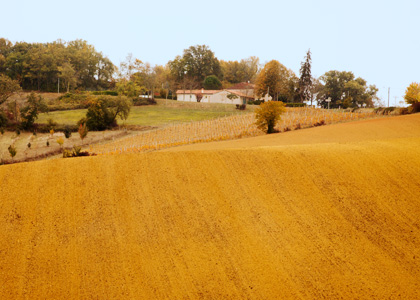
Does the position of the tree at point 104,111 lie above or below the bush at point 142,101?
below

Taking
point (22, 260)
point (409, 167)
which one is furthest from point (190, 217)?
point (409, 167)

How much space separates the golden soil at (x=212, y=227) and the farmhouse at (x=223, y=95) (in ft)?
219

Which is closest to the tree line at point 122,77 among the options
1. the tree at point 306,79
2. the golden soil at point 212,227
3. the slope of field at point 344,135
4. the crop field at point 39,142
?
the tree at point 306,79

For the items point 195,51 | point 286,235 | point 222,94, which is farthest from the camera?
point 195,51

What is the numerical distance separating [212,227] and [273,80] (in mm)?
65041

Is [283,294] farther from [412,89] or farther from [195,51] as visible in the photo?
[195,51]

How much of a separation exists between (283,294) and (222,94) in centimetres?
7627

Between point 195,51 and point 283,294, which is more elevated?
point 195,51

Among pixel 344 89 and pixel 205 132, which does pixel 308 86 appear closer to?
pixel 344 89

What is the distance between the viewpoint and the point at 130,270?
9164 mm

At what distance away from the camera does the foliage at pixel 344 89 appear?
246 ft

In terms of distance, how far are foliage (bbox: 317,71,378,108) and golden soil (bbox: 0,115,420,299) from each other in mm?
64200

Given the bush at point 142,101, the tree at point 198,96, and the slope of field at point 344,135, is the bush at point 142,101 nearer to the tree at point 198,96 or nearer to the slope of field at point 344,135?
the tree at point 198,96

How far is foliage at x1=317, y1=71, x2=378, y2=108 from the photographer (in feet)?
246
